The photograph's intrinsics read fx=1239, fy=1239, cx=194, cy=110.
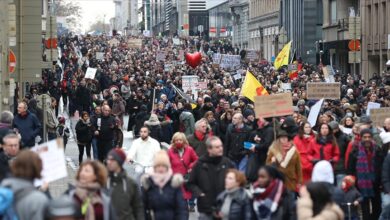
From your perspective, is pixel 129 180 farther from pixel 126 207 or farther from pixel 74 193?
pixel 74 193

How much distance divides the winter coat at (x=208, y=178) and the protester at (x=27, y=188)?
11.2 feet

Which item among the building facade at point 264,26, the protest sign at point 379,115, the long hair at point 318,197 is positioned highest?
the building facade at point 264,26

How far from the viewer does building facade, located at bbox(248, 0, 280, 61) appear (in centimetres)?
9753

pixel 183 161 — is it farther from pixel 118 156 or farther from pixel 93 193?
pixel 93 193

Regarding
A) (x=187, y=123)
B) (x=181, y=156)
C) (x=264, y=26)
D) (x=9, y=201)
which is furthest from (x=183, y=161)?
(x=264, y=26)

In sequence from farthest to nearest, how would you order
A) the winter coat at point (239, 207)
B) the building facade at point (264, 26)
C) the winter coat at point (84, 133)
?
the building facade at point (264, 26) → the winter coat at point (84, 133) → the winter coat at point (239, 207)

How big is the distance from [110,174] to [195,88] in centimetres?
2809

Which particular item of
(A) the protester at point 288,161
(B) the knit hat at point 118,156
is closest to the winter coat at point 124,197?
(B) the knit hat at point 118,156

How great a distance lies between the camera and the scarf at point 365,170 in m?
16.2

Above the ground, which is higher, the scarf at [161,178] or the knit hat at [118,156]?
the knit hat at [118,156]

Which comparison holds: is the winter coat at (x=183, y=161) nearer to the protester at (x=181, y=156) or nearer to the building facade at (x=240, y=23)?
the protester at (x=181, y=156)

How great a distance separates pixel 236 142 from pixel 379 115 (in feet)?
9.46

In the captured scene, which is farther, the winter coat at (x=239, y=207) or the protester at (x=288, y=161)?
the protester at (x=288, y=161)

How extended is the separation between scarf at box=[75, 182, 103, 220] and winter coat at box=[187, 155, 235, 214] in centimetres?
264
